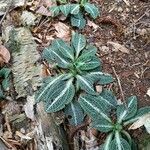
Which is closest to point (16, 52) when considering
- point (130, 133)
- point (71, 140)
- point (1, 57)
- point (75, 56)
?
point (1, 57)

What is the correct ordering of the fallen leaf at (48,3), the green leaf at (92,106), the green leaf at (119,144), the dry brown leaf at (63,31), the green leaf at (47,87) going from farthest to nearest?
the fallen leaf at (48,3) < the dry brown leaf at (63,31) < the green leaf at (47,87) < the green leaf at (92,106) < the green leaf at (119,144)

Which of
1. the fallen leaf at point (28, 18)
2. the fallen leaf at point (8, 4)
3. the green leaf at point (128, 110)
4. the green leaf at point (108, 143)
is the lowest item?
the green leaf at point (108, 143)

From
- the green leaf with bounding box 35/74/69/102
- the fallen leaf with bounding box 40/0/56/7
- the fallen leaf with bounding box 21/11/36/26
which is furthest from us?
the fallen leaf with bounding box 40/0/56/7

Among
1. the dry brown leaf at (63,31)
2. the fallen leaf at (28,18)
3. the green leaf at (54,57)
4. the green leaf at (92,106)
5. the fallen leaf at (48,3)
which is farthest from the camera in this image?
the fallen leaf at (48,3)

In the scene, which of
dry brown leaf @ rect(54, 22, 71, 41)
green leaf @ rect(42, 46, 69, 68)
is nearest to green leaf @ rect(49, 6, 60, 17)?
dry brown leaf @ rect(54, 22, 71, 41)

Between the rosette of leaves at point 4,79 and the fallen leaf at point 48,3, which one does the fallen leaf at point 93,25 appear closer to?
the fallen leaf at point 48,3

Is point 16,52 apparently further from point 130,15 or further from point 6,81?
point 130,15

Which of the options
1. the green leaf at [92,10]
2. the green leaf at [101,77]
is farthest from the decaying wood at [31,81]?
the green leaf at [92,10]

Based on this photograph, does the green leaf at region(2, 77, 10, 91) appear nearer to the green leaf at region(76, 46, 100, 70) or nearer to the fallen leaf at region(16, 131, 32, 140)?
the fallen leaf at region(16, 131, 32, 140)
